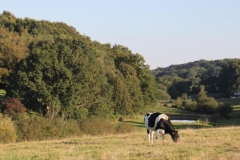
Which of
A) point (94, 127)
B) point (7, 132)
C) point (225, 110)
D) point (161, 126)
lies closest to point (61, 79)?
point (94, 127)

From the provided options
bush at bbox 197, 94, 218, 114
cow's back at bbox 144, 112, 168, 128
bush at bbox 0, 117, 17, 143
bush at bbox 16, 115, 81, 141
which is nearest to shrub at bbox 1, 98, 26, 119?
bush at bbox 16, 115, 81, 141

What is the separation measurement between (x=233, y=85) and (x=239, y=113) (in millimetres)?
47043

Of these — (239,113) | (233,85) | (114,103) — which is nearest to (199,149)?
(114,103)

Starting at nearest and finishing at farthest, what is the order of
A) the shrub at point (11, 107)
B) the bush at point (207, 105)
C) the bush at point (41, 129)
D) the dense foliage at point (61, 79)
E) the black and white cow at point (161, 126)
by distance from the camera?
the black and white cow at point (161, 126)
the bush at point (41, 129)
the shrub at point (11, 107)
the dense foliage at point (61, 79)
the bush at point (207, 105)

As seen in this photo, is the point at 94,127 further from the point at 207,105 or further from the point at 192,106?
the point at 192,106

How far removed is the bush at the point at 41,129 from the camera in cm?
3278

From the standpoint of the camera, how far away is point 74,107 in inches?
1911

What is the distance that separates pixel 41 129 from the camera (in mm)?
33781

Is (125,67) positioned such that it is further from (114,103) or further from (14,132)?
(14,132)

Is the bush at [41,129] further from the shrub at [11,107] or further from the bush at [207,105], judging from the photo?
the bush at [207,105]

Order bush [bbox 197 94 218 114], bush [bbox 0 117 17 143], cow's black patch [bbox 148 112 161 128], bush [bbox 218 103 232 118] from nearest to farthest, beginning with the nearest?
cow's black patch [bbox 148 112 161 128] < bush [bbox 0 117 17 143] < bush [bbox 218 103 232 118] < bush [bbox 197 94 218 114]

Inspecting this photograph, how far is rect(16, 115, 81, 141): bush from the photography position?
32.8 meters

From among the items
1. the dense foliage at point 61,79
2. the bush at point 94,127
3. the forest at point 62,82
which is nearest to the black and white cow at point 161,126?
the forest at point 62,82

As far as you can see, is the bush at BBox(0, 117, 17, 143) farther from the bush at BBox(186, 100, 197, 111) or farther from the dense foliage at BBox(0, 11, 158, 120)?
the bush at BBox(186, 100, 197, 111)
